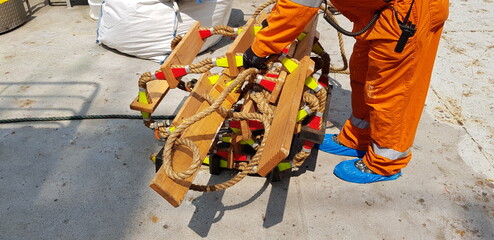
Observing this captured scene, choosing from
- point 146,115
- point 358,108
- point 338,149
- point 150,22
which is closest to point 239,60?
point 146,115

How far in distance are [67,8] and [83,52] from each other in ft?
5.26

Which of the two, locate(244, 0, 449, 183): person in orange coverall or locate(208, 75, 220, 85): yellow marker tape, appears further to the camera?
locate(208, 75, 220, 85): yellow marker tape

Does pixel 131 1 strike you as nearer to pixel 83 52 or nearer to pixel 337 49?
pixel 83 52

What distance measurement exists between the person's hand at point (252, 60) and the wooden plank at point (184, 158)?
12.0 inches

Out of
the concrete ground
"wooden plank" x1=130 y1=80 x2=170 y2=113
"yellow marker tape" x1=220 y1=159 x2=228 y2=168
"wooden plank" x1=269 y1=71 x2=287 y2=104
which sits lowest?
the concrete ground

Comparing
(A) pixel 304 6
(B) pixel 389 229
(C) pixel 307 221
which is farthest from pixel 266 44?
(B) pixel 389 229

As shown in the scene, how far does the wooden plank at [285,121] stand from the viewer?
1.69m

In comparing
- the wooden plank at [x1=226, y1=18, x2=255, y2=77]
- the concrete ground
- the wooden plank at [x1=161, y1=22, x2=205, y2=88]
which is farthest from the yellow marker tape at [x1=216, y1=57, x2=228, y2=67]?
the concrete ground

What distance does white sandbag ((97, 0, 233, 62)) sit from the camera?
386 cm

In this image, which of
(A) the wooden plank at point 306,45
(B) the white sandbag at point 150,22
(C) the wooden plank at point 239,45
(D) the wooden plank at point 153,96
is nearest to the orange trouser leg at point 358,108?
(A) the wooden plank at point 306,45

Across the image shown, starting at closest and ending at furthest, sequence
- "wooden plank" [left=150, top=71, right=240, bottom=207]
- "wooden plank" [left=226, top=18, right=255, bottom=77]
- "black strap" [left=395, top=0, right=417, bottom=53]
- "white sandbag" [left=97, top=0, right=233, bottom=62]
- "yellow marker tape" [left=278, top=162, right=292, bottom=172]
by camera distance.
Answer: "wooden plank" [left=150, top=71, right=240, bottom=207] → "black strap" [left=395, top=0, right=417, bottom=53] → "wooden plank" [left=226, top=18, right=255, bottom=77] → "yellow marker tape" [left=278, top=162, right=292, bottom=172] → "white sandbag" [left=97, top=0, right=233, bottom=62]

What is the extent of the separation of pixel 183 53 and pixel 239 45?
0.38 metres

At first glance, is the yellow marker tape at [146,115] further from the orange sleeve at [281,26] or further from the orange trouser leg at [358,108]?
the orange trouser leg at [358,108]

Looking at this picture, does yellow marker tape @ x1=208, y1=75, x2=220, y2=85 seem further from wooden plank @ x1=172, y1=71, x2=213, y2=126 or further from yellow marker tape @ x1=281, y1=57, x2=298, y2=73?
yellow marker tape @ x1=281, y1=57, x2=298, y2=73
